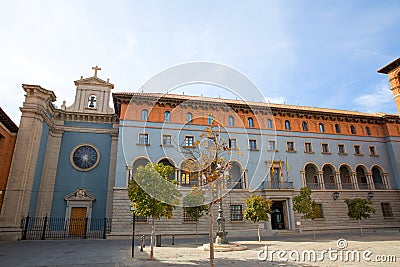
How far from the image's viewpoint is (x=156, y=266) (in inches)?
389

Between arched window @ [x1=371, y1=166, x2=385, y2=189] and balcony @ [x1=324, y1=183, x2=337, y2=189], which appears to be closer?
balcony @ [x1=324, y1=183, x2=337, y2=189]

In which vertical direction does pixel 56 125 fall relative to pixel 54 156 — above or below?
above

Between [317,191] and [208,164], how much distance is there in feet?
80.8

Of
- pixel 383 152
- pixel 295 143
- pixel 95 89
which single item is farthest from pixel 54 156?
pixel 383 152

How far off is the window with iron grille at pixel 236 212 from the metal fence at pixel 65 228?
11822mm

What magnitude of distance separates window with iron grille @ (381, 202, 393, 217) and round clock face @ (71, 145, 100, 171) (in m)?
33.0

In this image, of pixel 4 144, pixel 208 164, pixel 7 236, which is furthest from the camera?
pixel 4 144

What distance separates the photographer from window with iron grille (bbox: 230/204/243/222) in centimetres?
2554

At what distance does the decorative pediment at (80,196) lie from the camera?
83.8 feet

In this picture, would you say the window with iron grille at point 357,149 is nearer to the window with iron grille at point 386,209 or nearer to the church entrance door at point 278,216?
the window with iron grille at point 386,209

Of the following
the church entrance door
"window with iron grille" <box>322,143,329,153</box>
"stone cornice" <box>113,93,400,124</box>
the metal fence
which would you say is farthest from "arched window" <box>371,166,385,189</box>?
the metal fence

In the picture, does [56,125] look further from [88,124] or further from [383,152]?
[383,152]

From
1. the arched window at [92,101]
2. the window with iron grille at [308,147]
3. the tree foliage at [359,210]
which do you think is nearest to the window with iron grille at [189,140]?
the arched window at [92,101]

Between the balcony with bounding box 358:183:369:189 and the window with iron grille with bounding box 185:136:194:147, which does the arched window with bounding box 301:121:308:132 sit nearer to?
the balcony with bounding box 358:183:369:189
